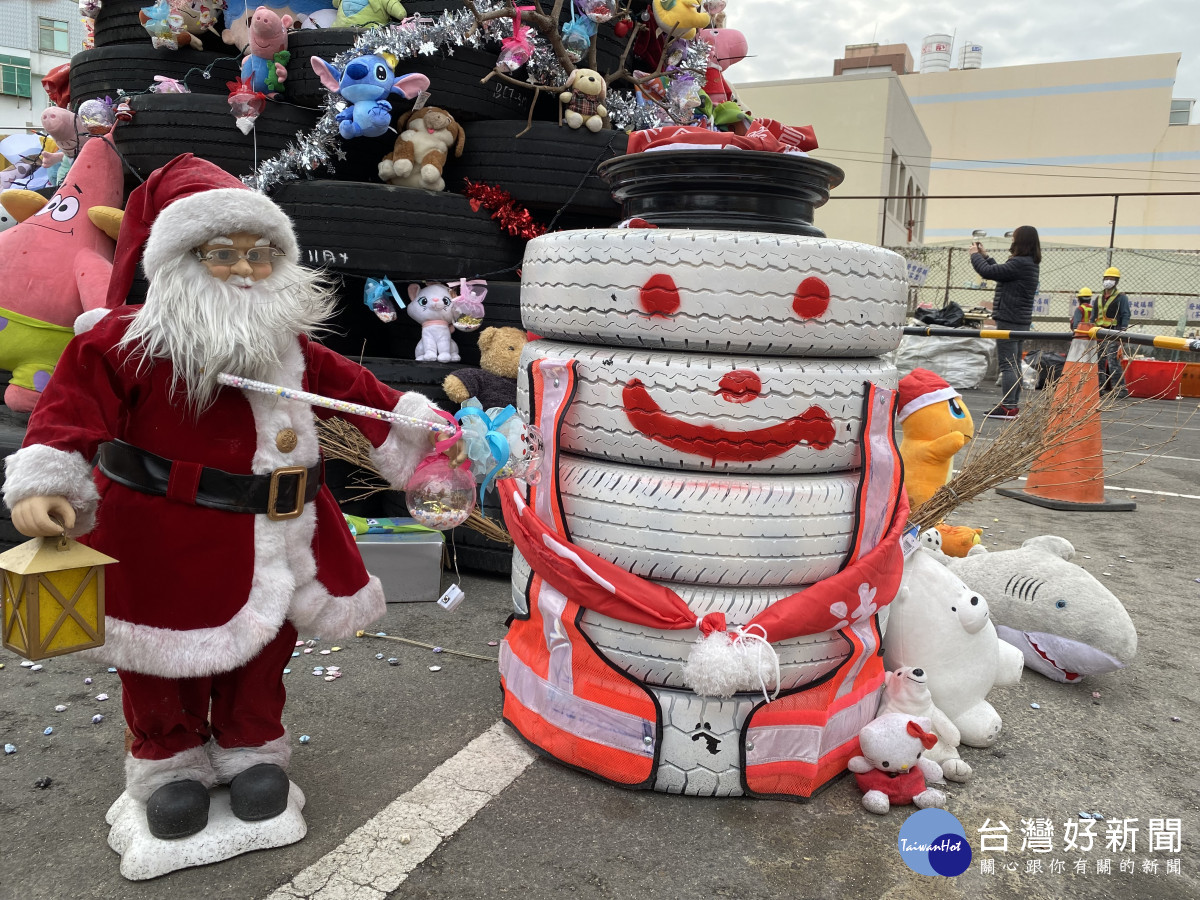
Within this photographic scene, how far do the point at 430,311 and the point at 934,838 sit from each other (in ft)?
9.99

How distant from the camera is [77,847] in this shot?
1.88 metres

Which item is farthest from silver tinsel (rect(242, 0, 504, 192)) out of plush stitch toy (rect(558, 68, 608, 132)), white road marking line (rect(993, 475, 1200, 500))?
white road marking line (rect(993, 475, 1200, 500))

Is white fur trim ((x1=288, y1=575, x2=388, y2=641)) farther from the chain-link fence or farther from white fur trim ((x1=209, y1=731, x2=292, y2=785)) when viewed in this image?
the chain-link fence

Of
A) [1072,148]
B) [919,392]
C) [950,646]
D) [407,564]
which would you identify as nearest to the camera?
[950,646]

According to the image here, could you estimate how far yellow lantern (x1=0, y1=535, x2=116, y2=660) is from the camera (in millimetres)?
1565

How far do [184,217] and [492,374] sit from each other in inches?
82.8

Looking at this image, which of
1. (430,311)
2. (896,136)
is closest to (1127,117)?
(896,136)

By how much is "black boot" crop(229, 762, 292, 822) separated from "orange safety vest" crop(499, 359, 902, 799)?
2.26 ft

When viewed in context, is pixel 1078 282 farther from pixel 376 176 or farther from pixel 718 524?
pixel 718 524

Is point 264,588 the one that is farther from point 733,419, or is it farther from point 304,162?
point 304,162

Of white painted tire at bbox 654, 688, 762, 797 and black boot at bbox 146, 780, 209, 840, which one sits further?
white painted tire at bbox 654, 688, 762, 797

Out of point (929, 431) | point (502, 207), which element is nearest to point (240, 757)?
point (929, 431)

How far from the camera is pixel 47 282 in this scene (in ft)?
12.8

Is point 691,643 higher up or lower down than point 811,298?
lower down
